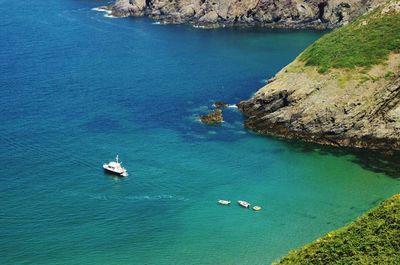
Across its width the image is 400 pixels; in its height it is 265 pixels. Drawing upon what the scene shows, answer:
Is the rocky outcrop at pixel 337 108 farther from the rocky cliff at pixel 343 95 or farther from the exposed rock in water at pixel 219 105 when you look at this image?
the exposed rock in water at pixel 219 105

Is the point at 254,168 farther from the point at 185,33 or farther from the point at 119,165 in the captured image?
the point at 185,33

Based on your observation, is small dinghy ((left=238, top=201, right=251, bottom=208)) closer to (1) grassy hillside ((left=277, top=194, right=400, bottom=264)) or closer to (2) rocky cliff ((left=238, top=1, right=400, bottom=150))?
(2) rocky cliff ((left=238, top=1, right=400, bottom=150))

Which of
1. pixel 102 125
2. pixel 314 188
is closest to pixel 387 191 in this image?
pixel 314 188

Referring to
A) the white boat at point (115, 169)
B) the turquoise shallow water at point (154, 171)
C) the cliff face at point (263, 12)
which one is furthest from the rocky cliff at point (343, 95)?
the cliff face at point (263, 12)

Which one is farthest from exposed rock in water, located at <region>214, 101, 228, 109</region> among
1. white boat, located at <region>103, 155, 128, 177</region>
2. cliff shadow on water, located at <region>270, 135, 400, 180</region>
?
white boat, located at <region>103, 155, 128, 177</region>

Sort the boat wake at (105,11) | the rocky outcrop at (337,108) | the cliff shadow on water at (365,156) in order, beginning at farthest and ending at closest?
1. the boat wake at (105,11)
2. the rocky outcrop at (337,108)
3. the cliff shadow on water at (365,156)
